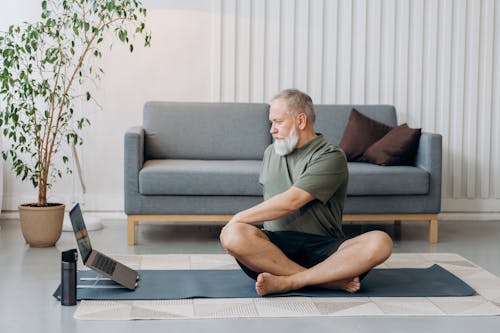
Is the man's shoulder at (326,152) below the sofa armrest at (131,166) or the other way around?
the other way around

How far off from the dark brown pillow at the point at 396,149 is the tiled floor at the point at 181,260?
0.50 metres

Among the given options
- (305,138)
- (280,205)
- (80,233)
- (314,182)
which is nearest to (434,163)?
(305,138)

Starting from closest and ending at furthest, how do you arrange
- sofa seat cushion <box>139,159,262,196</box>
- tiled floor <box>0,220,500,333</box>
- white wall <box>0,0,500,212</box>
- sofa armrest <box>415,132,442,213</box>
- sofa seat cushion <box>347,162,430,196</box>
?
tiled floor <box>0,220,500,333</box>
sofa seat cushion <box>139,159,262,196</box>
sofa seat cushion <box>347,162,430,196</box>
sofa armrest <box>415,132,442,213</box>
white wall <box>0,0,500,212</box>

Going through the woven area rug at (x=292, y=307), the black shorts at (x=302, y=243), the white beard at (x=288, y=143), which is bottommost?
the woven area rug at (x=292, y=307)

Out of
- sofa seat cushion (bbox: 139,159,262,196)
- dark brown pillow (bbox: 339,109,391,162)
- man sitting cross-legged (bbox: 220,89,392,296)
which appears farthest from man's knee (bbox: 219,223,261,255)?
dark brown pillow (bbox: 339,109,391,162)

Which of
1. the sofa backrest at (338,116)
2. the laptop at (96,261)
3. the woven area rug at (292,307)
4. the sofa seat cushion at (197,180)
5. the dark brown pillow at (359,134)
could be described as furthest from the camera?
the sofa backrest at (338,116)

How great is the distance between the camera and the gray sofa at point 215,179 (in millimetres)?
4766

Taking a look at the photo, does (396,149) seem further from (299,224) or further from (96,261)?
(96,261)

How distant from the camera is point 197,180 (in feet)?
15.6

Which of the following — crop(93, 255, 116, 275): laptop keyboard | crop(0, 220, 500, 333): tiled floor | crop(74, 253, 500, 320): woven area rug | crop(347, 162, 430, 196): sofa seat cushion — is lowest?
crop(0, 220, 500, 333): tiled floor

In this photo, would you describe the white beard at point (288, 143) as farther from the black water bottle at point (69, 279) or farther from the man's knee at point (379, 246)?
the black water bottle at point (69, 279)

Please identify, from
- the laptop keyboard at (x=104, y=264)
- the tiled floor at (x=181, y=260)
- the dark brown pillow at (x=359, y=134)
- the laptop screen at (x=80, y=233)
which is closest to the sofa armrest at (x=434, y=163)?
the tiled floor at (x=181, y=260)

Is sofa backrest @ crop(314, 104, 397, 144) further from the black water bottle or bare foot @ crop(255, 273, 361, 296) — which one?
the black water bottle

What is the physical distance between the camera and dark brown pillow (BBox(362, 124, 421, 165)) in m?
5.10
